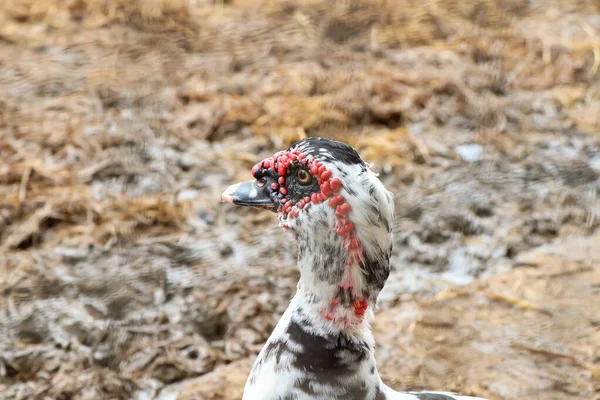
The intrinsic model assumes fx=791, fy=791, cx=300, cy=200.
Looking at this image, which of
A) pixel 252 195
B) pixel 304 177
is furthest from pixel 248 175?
pixel 304 177

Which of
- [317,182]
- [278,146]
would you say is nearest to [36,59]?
[278,146]

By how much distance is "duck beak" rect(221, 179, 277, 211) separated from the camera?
96.7 inches

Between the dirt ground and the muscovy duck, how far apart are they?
3.46ft

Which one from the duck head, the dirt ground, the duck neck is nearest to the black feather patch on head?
the duck head

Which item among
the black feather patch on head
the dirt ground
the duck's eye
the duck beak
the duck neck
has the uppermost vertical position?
the black feather patch on head

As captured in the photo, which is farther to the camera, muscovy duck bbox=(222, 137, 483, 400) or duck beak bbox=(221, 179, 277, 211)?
duck beak bbox=(221, 179, 277, 211)

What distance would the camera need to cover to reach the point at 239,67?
549cm

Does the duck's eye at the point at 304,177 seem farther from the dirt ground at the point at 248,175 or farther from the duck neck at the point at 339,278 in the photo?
the dirt ground at the point at 248,175

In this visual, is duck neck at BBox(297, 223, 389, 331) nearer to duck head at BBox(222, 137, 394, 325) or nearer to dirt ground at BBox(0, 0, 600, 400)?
duck head at BBox(222, 137, 394, 325)

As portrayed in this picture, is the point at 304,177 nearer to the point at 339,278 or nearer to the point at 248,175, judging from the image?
the point at 339,278

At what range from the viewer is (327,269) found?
7.50 ft

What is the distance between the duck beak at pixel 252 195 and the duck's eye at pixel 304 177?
0.51ft

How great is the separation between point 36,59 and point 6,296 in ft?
7.38

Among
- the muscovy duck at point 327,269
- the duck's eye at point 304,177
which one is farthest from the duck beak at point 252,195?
the duck's eye at point 304,177
